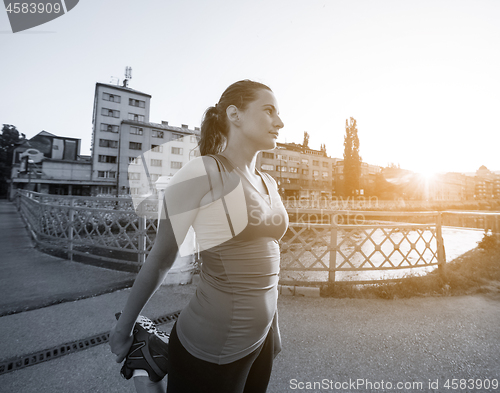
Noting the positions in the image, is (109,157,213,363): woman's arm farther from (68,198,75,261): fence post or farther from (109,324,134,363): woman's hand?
(68,198,75,261): fence post

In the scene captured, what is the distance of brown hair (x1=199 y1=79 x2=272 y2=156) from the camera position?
110 cm

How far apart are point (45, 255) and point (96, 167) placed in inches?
1432

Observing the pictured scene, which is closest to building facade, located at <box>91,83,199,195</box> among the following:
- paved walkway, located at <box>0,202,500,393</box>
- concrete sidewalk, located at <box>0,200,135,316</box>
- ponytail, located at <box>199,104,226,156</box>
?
concrete sidewalk, located at <box>0,200,135,316</box>

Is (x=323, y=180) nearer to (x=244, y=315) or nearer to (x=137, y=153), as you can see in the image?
(x=137, y=153)

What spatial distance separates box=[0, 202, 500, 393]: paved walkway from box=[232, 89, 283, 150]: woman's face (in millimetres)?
2134

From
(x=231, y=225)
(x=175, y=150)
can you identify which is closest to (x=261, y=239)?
(x=231, y=225)

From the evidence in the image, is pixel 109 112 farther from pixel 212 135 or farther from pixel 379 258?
pixel 212 135

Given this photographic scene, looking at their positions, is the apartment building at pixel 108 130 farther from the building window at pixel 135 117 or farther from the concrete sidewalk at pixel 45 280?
the concrete sidewalk at pixel 45 280

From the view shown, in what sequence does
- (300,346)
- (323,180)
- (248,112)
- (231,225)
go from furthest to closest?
(323,180) → (300,346) → (248,112) → (231,225)

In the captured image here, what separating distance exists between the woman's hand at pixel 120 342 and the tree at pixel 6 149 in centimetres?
5249

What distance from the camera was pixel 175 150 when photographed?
43188 mm

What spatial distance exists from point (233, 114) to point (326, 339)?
9.32 ft

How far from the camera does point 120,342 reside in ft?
3.02

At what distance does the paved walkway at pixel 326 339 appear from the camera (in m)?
2.21
